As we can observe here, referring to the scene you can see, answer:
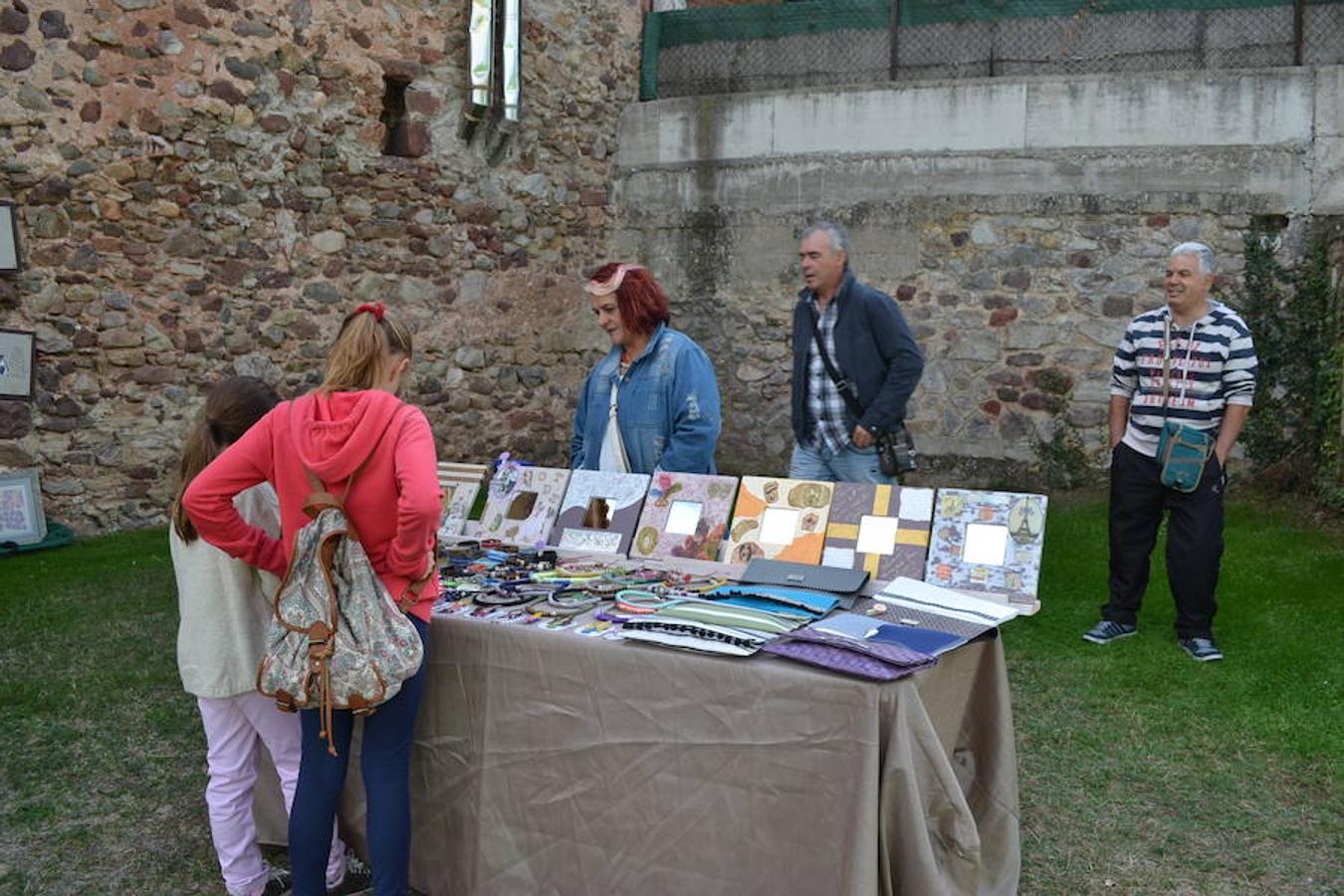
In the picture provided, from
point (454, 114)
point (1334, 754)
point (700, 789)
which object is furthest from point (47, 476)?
point (1334, 754)

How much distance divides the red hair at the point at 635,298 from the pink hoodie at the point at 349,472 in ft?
5.13

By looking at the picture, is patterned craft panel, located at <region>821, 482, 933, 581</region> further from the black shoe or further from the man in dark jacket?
the black shoe

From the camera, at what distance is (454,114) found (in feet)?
28.8

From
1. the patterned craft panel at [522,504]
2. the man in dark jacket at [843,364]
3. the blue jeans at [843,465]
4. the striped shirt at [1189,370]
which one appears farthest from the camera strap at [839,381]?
the patterned craft panel at [522,504]

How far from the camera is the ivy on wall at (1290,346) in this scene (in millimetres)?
7738

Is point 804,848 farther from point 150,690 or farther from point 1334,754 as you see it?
point 150,690

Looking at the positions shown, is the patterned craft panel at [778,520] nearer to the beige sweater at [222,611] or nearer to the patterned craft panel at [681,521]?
the patterned craft panel at [681,521]

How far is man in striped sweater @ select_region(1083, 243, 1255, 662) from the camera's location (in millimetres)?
4688

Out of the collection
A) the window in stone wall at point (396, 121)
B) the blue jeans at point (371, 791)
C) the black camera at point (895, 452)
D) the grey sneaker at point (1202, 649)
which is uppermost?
the window in stone wall at point (396, 121)

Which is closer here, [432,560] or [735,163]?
[432,560]

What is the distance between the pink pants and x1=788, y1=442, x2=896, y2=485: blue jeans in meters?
2.40

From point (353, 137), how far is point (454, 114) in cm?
87

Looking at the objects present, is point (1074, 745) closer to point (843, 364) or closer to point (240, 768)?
point (843, 364)

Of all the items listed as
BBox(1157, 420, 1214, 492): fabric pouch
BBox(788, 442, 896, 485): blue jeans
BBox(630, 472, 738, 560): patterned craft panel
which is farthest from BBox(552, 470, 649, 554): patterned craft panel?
BBox(1157, 420, 1214, 492): fabric pouch
